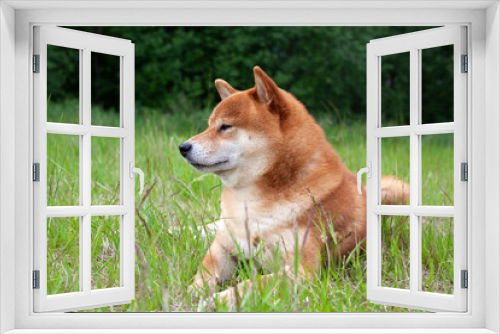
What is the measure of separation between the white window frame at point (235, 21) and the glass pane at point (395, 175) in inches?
20.1

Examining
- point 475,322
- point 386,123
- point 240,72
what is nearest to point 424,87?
point 386,123

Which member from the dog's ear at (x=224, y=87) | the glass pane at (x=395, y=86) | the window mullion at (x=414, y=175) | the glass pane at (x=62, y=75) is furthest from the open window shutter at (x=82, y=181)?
the glass pane at (x=395, y=86)

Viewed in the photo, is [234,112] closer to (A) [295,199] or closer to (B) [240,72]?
(A) [295,199]

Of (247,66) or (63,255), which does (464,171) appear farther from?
(247,66)

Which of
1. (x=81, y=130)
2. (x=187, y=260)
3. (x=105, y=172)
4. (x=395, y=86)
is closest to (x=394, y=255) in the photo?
(x=187, y=260)

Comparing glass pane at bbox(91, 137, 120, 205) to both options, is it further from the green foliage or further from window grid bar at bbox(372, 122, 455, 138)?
the green foliage

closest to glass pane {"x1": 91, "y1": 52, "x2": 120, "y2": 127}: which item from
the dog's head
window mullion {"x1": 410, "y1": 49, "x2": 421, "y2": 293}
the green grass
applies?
the green grass

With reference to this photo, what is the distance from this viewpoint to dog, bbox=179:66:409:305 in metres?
2.61

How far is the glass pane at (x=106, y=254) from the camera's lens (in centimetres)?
251

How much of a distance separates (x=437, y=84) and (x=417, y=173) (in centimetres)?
753

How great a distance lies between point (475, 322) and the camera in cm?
213

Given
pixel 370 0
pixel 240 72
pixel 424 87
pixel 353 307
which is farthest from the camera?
pixel 424 87

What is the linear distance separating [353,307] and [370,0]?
4.24 feet

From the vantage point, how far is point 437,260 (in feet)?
8.82
